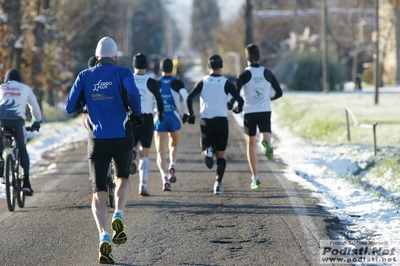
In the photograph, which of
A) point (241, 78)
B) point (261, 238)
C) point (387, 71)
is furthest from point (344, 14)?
point (261, 238)

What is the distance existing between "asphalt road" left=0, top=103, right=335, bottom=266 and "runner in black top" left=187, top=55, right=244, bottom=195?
21.9 inches

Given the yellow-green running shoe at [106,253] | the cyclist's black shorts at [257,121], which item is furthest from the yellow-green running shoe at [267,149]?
the yellow-green running shoe at [106,253]

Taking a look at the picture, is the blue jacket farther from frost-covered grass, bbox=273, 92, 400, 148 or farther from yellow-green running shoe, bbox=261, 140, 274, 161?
frost-covered grass, bbox=273, 92, 400, 148

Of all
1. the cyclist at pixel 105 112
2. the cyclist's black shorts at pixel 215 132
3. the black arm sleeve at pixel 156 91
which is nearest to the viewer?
the cyclist at pixel 105 112

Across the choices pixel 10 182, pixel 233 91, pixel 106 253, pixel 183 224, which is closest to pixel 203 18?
pixel 233 91

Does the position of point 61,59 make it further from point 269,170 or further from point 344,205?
point 344,205

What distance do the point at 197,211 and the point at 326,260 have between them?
9.69ft

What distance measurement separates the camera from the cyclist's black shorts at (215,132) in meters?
10.8

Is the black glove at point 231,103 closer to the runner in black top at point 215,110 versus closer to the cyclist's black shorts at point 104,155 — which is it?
the runner in black top at point 215,110

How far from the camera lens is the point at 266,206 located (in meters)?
9.58

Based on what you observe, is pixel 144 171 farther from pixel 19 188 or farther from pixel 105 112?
pixel 105 112

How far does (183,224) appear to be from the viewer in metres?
8.54

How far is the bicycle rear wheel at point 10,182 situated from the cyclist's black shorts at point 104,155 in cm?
310

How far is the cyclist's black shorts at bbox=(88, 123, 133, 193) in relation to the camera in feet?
22.9
